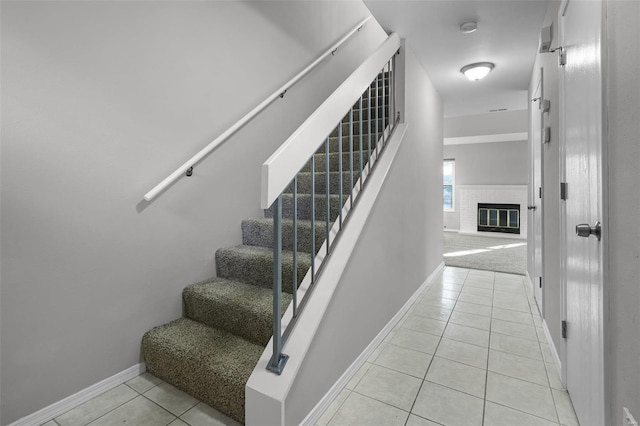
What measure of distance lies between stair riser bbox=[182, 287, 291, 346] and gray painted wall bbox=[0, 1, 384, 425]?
119mm

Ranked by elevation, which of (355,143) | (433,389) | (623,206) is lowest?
(433,389)

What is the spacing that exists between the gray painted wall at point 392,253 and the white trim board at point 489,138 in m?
3.58

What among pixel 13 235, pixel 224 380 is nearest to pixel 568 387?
pixel 224 380

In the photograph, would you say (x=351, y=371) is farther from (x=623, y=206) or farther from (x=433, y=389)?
(x=623, y=206)

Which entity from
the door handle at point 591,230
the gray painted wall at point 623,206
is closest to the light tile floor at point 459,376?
the gray painted wall at point 623,206

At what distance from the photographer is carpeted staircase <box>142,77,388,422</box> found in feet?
4.87

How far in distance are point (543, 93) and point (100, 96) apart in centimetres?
299

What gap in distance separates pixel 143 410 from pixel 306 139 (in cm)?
150

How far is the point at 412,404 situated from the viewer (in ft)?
5.26

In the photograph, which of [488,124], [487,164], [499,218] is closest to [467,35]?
[488,124]

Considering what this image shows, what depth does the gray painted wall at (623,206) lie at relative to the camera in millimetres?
843

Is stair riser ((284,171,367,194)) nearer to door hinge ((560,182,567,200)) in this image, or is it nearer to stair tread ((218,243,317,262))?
stair tread ((218,243,317,262))

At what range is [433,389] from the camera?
173 cm

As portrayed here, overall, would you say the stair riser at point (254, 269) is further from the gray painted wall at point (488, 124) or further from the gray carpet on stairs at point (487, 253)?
the gray painted wall at point (488, 124)
